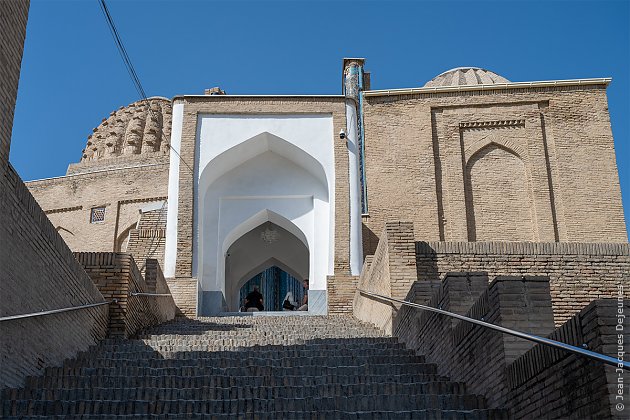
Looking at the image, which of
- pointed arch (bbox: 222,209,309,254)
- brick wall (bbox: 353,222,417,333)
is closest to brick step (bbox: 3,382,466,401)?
brick wall (bbox: 353,222,417,333)

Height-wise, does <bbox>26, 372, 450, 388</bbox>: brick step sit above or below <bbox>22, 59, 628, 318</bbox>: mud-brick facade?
below

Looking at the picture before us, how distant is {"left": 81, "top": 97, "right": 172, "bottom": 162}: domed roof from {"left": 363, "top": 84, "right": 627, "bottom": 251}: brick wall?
12.4m

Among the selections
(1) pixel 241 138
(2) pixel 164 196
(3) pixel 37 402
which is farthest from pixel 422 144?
(3) pixel 37 402

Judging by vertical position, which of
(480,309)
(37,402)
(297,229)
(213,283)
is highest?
(297,229)

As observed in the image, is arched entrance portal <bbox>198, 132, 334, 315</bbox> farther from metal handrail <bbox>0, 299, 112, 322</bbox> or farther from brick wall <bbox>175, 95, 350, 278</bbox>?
metal handrail <bbox>0, 299, 112, 322</bbox>

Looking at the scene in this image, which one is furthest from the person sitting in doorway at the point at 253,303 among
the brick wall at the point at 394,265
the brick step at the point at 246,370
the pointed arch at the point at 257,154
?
the brick step at the point at 246,370

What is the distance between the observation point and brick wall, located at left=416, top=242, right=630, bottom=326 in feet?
30.3

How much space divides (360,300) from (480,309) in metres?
6.28

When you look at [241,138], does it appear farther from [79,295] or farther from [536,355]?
[536,355]

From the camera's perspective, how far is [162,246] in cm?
1495

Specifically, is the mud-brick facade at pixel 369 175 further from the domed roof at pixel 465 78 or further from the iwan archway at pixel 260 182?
the domed roof at pixel 465 78

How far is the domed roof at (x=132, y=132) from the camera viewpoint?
2736 centimetres

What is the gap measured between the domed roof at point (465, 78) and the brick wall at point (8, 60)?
41.5 ft

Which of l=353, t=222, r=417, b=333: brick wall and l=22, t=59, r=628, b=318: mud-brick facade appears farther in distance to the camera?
l=22, t=59, r=628, b=318: mud-brick facade
